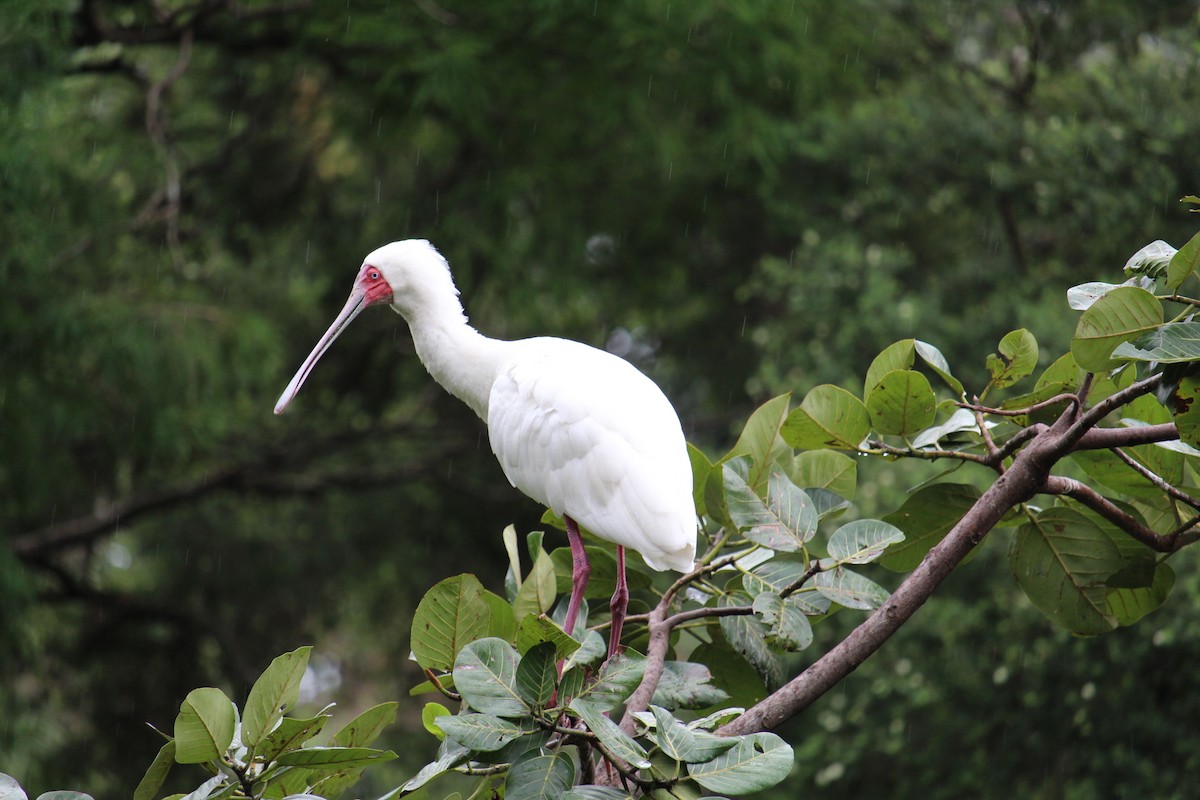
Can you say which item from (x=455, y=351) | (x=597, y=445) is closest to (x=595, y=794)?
(x=597, y=445)

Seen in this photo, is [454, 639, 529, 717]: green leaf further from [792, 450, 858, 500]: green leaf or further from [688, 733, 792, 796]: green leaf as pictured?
[792, 450, 858, 500]: green leaf

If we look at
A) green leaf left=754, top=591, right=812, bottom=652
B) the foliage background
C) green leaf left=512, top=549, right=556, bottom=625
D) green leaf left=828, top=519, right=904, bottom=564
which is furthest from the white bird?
the foliage background

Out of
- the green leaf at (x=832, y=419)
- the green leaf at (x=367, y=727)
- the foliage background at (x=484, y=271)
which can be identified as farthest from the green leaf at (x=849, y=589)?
the foliage background at (x=484, y=271)

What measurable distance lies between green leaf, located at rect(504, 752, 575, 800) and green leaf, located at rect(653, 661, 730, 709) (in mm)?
324

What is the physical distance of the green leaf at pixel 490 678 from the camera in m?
1.77

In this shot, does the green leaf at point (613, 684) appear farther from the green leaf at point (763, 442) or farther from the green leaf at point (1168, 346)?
the green leaf at point (1168, 346)

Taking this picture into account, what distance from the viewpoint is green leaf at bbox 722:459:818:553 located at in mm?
2121

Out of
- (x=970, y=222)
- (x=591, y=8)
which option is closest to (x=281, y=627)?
(x=591, y=8)

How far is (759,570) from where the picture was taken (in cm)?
221

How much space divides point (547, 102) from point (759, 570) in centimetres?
586

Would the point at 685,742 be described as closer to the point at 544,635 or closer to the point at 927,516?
the point at 544,635

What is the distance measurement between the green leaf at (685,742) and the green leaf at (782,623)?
0.31 m

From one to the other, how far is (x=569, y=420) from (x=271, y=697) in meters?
1.34

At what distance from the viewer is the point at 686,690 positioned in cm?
212
